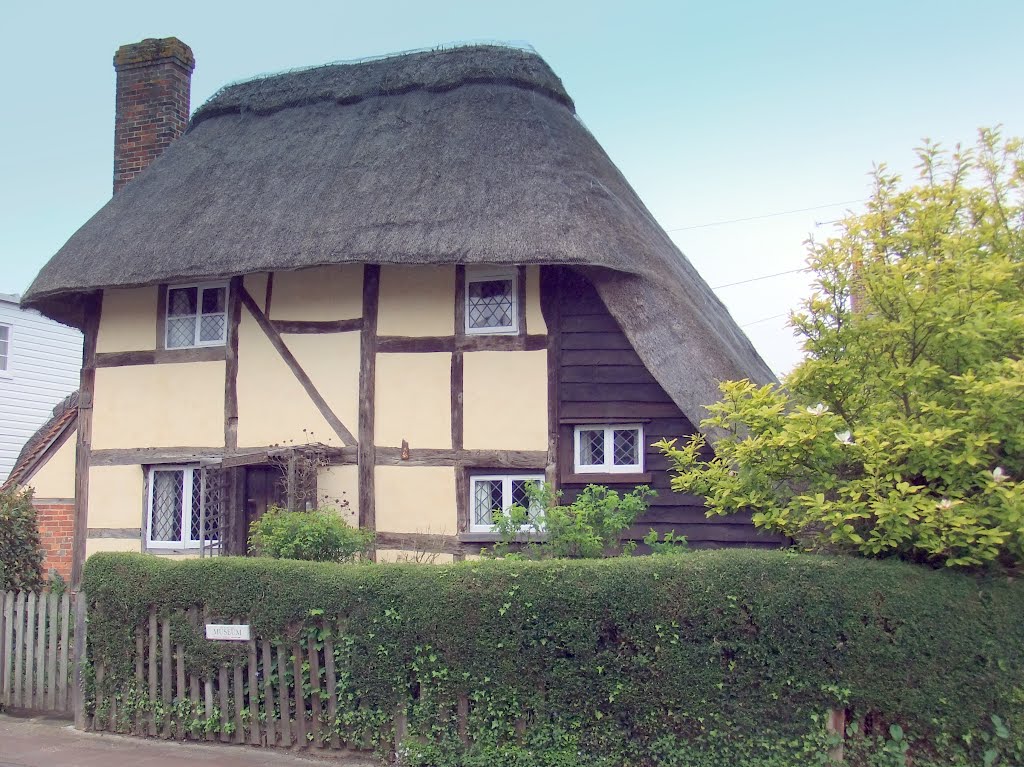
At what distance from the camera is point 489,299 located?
11.3m

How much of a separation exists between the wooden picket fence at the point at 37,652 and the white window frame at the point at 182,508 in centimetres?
278

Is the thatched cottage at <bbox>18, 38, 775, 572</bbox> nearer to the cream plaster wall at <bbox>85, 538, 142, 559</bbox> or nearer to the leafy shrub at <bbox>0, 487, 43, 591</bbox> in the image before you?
the cream plaster wall at <bbox>85, 538, 142, 559</bbox>

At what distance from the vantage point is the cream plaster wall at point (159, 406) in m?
12.0

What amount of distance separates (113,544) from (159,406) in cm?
186

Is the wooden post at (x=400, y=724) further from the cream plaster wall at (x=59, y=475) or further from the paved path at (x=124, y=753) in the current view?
the cream plaster wall at (x=59, y=475)

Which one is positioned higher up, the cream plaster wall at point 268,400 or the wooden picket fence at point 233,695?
the cream plaster wall at point 268,400

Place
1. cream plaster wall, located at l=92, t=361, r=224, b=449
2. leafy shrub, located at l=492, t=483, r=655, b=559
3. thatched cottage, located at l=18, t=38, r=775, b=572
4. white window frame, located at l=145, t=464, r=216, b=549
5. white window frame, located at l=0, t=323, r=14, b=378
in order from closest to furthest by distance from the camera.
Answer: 1. leafy shrub, located at l=492, t=483, r=655, b=559
2. thatched cottage, located at l=18, t=38, r=775, b=572
3. white window frame, located at l=145, t=464, r=216, b=549
4. cream plaster wall, located at l=92, t=361, r=224, b=449
5. white window frame, located at l=0, t=323, r=14, b=378

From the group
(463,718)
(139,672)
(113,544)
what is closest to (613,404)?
(463,718)

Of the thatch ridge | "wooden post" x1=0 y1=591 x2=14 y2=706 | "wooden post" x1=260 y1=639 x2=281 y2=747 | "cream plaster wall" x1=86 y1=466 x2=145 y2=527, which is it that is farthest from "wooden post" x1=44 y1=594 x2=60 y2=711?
the thatch ridge

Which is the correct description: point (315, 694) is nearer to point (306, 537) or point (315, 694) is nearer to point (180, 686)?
point (180, 686)

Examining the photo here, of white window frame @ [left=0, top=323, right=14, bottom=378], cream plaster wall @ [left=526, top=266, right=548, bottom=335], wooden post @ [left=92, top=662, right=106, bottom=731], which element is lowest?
wooden post @ [left=92, top=662, right=106, bottom=731]

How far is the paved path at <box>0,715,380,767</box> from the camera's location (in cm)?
741

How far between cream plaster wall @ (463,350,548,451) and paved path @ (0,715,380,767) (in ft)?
14.1

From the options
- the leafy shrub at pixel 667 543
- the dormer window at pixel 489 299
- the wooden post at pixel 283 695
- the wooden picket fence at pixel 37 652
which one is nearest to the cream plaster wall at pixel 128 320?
the wooden picket fence at pixel 37 652
